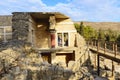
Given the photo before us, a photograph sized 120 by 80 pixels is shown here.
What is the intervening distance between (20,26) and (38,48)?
469 cm

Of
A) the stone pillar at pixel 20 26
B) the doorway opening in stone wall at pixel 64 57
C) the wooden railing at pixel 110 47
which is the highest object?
the stone pillar at pixel 20 26

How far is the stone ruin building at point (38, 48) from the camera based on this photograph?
1137cm

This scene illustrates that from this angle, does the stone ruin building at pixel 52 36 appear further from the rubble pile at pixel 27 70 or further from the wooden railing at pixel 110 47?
the rubble pile at pixel 27 70

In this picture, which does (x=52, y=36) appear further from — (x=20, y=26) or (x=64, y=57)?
(x=20, y=26)

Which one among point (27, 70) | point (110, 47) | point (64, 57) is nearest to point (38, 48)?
point (64, 57)

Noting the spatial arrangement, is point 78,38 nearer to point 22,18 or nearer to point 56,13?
point 56,13

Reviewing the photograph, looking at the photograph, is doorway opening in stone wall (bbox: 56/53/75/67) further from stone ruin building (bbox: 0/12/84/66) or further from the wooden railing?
the wooden railing

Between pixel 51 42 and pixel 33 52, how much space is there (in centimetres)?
881

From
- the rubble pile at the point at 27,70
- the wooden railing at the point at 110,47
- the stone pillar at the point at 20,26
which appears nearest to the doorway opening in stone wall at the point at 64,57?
the wooden railing at the point at 110,47

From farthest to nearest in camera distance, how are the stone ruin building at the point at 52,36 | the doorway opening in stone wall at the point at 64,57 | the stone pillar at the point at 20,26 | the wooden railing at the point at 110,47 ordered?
the doorway opening in stone wall at the point at 64,57 → the stone ruin building at the point at 52,36 → the stone pillar at the point at 20,26 → the wooden railing at the point at 110,47

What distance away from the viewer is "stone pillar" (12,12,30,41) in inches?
740

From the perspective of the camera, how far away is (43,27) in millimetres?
24625

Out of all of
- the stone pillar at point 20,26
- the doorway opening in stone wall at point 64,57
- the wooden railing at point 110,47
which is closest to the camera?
the wooden railing at point 110,47

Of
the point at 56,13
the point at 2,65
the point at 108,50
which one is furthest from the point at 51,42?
the point at 2,65
